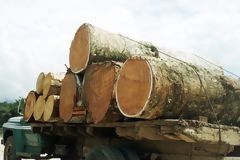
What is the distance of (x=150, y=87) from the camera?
557 centimetres

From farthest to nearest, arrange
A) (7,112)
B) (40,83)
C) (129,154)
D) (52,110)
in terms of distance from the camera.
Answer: (7,112) < (40,83) < (52,110) < (129,154)

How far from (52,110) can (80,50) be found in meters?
1.21

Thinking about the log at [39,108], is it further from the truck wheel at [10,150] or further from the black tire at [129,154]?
the black tire at [129,154]

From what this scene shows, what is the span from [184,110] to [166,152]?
738 mm

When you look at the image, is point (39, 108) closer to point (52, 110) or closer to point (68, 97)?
point (52, 110)

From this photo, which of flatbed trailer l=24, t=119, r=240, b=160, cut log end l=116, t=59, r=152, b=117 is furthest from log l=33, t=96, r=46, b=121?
cut log end l=116, t=59, r=152, b=117

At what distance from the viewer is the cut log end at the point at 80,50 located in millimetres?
7324

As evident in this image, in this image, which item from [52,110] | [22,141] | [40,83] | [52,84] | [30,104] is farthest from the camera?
[22,141]

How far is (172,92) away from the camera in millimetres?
5660

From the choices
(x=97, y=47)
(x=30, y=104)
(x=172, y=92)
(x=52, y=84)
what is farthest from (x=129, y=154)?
(x=30, y=104)

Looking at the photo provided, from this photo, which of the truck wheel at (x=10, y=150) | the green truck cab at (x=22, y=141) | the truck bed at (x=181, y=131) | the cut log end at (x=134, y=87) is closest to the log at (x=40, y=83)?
the green truck cab at (x=22, y=141)

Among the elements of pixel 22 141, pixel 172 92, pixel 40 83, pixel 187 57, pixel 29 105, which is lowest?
pixel 22 141

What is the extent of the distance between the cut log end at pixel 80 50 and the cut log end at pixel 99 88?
0.27 m

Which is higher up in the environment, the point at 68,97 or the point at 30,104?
the point at 68,97
